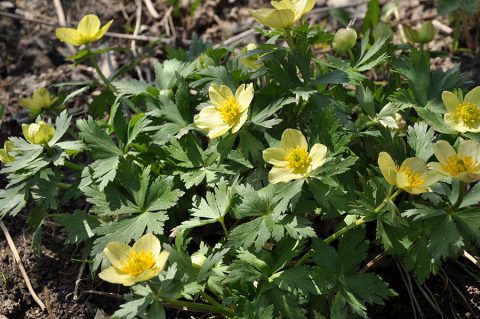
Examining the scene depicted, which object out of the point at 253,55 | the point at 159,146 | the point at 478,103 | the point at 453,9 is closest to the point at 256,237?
the point at 159,146

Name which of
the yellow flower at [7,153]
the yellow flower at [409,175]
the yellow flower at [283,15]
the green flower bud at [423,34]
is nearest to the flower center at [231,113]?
the yellow flower at [283,15]

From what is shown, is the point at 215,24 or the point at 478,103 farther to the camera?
the point at 215,24

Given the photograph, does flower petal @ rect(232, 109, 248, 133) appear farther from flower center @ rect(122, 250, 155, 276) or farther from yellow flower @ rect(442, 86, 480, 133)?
yellow flower @ rect(442, 86, 480, 133)

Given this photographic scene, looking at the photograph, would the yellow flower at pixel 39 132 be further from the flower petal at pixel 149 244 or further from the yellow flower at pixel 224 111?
the flower petal at pixel 149 244

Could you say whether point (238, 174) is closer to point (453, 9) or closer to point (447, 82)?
point (447, 82)

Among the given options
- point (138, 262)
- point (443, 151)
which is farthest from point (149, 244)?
point (443, 151)

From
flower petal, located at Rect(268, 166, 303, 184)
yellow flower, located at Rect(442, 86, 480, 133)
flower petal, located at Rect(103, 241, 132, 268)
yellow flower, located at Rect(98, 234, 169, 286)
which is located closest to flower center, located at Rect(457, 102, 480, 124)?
yellow flower, located at Rect(442, 86, 480, 133)
